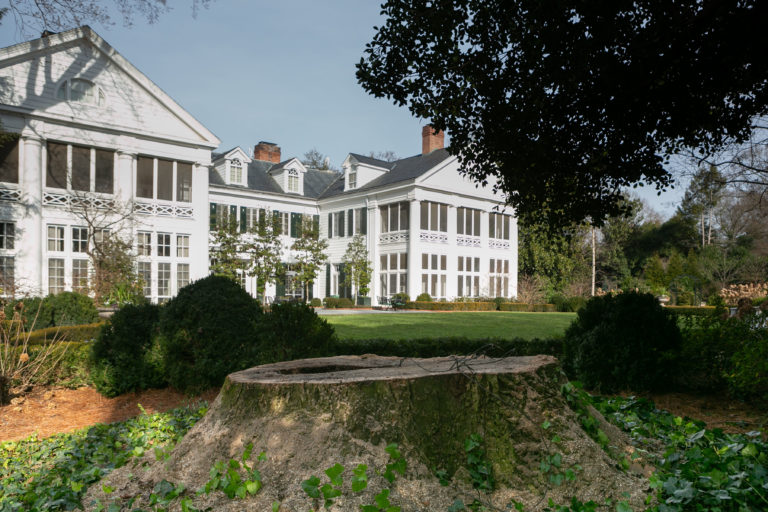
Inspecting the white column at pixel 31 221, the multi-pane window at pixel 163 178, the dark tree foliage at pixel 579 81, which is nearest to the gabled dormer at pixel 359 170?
the multi-pane window at pixel 163 178

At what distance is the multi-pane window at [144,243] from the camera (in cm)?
1978

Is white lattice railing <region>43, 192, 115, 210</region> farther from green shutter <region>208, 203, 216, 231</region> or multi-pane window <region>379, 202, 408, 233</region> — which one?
multi-pane window <region>379, 202, 408, 233</region>

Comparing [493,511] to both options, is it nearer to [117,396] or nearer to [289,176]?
[117,396]

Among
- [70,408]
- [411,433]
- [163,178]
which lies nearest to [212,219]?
[163,178]

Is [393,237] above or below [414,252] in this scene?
above

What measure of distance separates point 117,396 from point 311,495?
5575 millimetres

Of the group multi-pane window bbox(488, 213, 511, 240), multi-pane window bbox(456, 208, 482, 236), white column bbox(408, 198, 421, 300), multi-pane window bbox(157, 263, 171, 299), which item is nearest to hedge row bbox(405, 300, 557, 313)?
white column bbox(408, 198, 421, 300)

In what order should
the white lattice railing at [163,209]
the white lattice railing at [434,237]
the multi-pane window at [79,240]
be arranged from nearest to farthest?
1. the multi-pane window at [79,240]
2. the white lattice railing at [163,209]
3. the white lattice railing at [434,237]

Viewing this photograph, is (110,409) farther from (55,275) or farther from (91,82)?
(91,82)

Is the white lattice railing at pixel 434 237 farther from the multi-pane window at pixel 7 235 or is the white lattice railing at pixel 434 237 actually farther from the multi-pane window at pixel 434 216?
the multi-pane window at pixel 7 235

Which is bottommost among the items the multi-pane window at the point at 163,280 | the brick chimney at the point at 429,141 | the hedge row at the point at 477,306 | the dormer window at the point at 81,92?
the hedge row at the point at 477,306

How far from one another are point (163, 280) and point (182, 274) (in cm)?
77

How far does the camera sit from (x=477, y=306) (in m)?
26.6

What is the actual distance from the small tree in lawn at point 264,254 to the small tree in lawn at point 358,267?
4.27 meters
